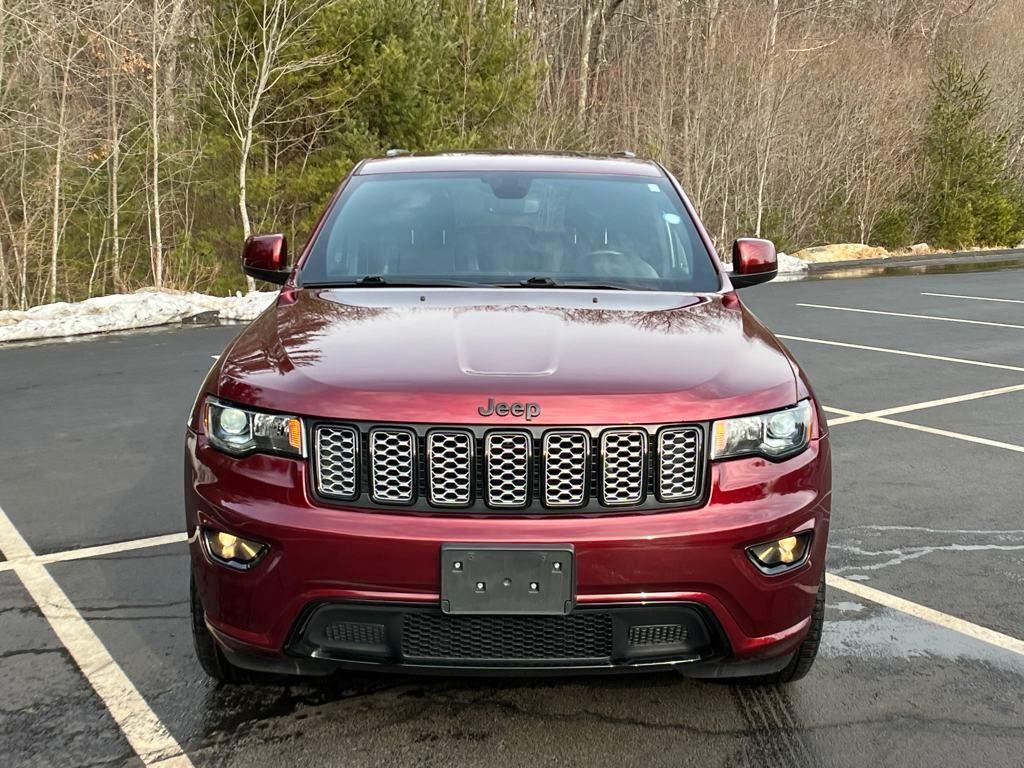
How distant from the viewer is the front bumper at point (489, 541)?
2631mm

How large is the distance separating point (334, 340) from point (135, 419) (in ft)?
15.9

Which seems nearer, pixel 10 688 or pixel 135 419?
pixel 10 688

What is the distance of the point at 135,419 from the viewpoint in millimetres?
7430

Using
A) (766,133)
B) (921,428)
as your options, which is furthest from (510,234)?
(766,133)

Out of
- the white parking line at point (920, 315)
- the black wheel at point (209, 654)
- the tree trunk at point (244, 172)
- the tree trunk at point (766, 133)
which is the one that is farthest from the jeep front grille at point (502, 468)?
the tree trunk at point (766, 133)

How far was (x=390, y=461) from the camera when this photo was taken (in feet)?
8.89

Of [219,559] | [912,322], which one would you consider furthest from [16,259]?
[219,559]

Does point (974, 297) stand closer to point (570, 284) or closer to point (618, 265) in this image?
point (618, 265)

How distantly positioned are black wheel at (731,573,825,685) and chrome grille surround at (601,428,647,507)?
0.73 metres

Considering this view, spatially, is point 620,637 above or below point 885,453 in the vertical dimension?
above

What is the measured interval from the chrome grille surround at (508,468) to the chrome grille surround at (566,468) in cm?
5

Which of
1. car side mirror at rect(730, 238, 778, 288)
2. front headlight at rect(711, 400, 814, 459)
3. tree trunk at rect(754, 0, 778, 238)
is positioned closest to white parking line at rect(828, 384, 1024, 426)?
car side mirror at rect(730, 238, 778, 288)

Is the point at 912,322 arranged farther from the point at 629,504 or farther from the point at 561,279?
the point at 629,504

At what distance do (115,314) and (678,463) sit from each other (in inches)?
458
